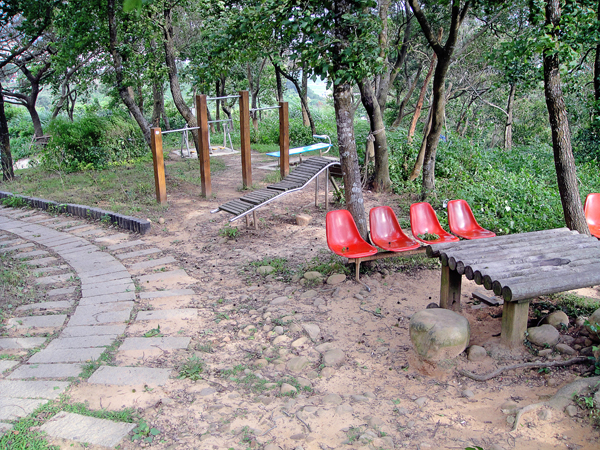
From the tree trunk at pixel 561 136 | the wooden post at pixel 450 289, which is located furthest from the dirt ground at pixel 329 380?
the tree trunk at pixel 561 136

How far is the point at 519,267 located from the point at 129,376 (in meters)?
2.99

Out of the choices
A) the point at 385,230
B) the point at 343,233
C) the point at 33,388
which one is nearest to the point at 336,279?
the point at 343,233

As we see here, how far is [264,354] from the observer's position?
3721 mm

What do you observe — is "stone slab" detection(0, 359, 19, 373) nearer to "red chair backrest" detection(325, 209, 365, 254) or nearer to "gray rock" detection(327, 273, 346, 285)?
"gray rock" detection(327, 273, 346, 285)

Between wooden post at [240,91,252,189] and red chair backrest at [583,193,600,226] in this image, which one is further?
wooden post at [240,91,252,189]

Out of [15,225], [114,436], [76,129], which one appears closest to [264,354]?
[114,436]

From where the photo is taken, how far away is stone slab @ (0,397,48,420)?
282 cm

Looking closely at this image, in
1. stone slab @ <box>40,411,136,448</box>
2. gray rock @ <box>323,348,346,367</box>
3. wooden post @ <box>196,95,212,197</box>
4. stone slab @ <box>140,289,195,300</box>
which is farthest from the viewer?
wooden post @ <box>196,95,212,197</box>

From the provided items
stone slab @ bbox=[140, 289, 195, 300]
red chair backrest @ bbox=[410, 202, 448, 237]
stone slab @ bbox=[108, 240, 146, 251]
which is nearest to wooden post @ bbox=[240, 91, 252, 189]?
stone slab @ bbox=[108, 240, 146, 251]

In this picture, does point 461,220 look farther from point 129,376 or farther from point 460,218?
point 129,376

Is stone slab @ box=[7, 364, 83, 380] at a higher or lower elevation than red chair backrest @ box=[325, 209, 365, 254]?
lower

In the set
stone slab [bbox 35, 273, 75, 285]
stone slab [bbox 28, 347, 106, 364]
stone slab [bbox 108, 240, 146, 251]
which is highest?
stone slab [bbox 108, 240, 146, 251]

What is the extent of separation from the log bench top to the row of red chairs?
35.8 inches

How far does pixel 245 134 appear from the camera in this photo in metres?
8.94
